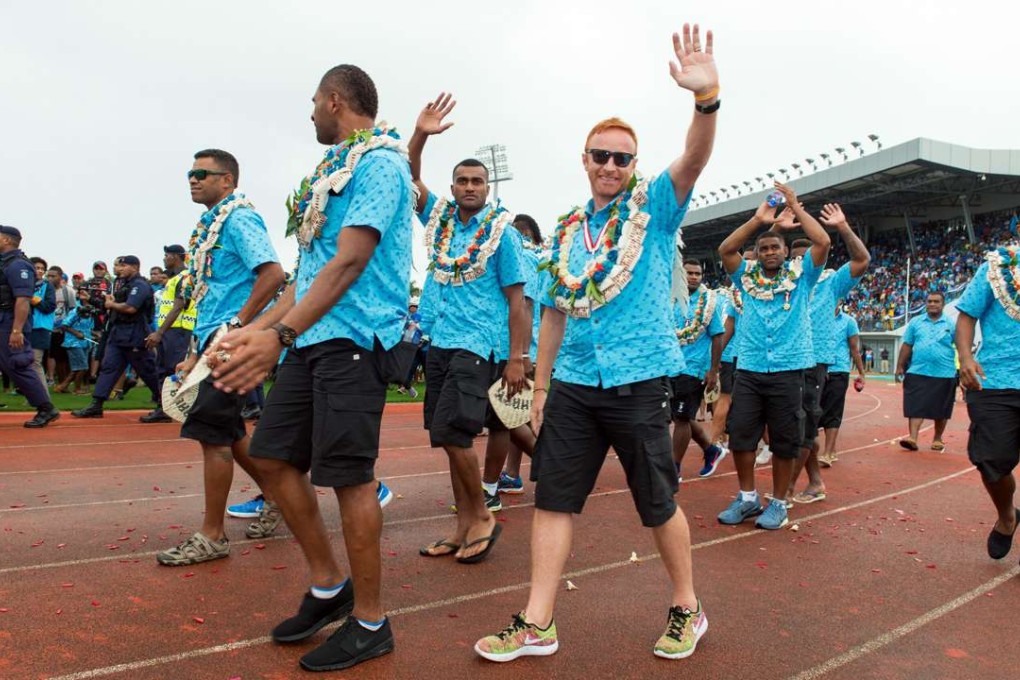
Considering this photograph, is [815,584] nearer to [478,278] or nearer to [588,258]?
[588,258]

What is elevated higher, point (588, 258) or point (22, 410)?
point (588, 258)

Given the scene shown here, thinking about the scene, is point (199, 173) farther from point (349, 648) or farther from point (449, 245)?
point (349, 648)

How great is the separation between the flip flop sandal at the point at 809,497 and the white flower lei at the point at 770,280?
1.92m

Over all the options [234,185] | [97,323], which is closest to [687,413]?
[234,185]

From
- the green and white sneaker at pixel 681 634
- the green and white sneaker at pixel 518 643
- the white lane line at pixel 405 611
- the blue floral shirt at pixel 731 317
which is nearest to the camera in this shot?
the white lane line at pixel 405 611

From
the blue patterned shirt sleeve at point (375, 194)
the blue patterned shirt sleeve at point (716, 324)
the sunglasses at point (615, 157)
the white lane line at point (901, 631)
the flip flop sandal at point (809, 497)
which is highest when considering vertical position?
the sunglasses at point (615, 157)

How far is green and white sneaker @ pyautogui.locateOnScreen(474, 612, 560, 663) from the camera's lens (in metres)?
3.16

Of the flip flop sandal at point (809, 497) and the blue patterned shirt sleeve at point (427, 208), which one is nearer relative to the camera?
the blue patterned shirt sleeve at point (427, 208)

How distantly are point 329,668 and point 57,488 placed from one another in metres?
4.60

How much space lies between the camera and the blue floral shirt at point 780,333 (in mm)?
5777

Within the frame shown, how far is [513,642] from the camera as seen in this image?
320 cm

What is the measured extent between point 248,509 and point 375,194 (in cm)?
341

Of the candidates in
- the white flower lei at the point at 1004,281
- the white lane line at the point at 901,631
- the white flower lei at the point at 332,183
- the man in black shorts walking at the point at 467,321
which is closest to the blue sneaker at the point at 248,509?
the man in black shorts walking at the point at 467,321

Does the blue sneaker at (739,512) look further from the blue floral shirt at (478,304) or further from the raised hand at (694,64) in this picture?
the raised hand at (694,64)
